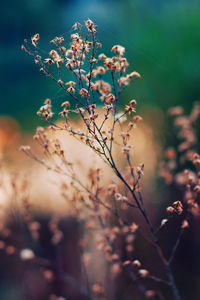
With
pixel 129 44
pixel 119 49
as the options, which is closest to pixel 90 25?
pixel 119 49

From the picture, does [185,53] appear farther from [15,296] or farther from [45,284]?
[15,296]

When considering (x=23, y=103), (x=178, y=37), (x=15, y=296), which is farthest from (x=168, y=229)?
(x=23, y=103)

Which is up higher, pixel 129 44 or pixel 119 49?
pixel 129 44

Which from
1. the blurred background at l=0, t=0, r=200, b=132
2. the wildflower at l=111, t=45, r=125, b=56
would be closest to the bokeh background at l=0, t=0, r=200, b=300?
the blurred background at l=0, t=0, r=200, b=132

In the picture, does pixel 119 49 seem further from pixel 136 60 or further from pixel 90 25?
pixel 136 60

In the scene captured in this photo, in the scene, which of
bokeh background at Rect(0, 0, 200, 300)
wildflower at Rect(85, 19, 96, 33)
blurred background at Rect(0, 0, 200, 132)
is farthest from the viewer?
blurred background at Rect(0, 0, 200, 132)

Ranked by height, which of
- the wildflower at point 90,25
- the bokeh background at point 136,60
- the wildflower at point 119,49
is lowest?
the wildflower at point 119,49

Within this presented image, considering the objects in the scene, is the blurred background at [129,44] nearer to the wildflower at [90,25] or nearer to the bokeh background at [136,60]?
the bokeh background at [136,60]

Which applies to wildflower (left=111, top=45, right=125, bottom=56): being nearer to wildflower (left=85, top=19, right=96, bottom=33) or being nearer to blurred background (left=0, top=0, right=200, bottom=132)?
wildflower (left=85, top=19, right=96, bottom=33)

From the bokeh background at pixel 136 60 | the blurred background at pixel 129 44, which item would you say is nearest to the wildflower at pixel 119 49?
the bokeh background at pixel 136 60
